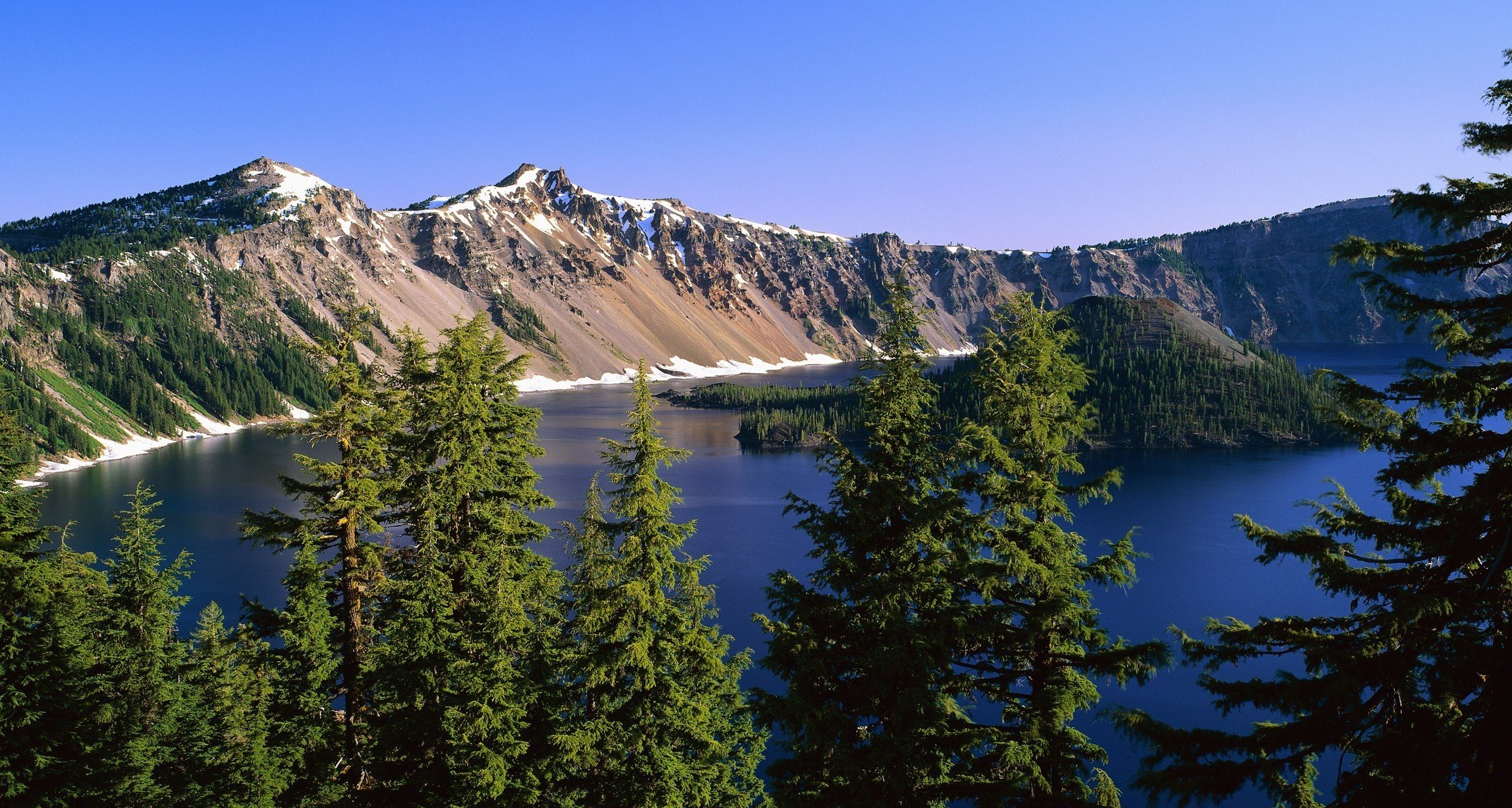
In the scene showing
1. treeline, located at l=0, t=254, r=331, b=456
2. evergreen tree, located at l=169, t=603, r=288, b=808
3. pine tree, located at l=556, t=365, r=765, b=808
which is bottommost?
evergreen tree, located at l=169, t=603, r=288, b=808

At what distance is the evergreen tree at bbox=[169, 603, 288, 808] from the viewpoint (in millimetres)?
21516

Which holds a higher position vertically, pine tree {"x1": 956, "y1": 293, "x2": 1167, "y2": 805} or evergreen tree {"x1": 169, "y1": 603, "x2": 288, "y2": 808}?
pine tree {"x1": 956, "y1": 293, "x2": 1167, "y2": 805}

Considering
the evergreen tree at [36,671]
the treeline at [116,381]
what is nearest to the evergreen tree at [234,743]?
the evergreen tree at [36,671]

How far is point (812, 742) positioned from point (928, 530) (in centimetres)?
390

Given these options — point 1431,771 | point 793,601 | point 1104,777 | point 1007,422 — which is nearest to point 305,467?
point 793,601

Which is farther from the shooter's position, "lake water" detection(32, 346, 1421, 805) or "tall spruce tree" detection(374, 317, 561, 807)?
"lake water" detection(32, 346, 1421, 805)

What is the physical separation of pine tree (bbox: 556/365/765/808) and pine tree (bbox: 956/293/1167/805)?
6031 mm

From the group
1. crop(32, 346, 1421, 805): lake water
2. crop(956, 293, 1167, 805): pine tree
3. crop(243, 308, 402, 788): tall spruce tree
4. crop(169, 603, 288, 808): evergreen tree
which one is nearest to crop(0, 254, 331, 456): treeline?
crop(32, 346, 1421, 805): lake water

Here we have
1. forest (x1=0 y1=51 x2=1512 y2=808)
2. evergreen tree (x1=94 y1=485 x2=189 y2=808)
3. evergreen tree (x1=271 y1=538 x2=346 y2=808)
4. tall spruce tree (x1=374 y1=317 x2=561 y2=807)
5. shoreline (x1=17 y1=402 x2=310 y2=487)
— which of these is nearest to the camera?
forest (x1=0 y1=51 x2=1512 y2=808)

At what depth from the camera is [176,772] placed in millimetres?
23203

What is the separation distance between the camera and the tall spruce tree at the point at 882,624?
1370 centimetres

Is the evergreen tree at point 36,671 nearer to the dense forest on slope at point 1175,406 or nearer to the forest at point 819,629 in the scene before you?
the forest at point 819,629

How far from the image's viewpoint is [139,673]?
25.0 meters

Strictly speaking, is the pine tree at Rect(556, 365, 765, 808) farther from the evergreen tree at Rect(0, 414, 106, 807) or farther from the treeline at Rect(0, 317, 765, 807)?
the evergreen tree at Rect(0, 414, 106, 807)
